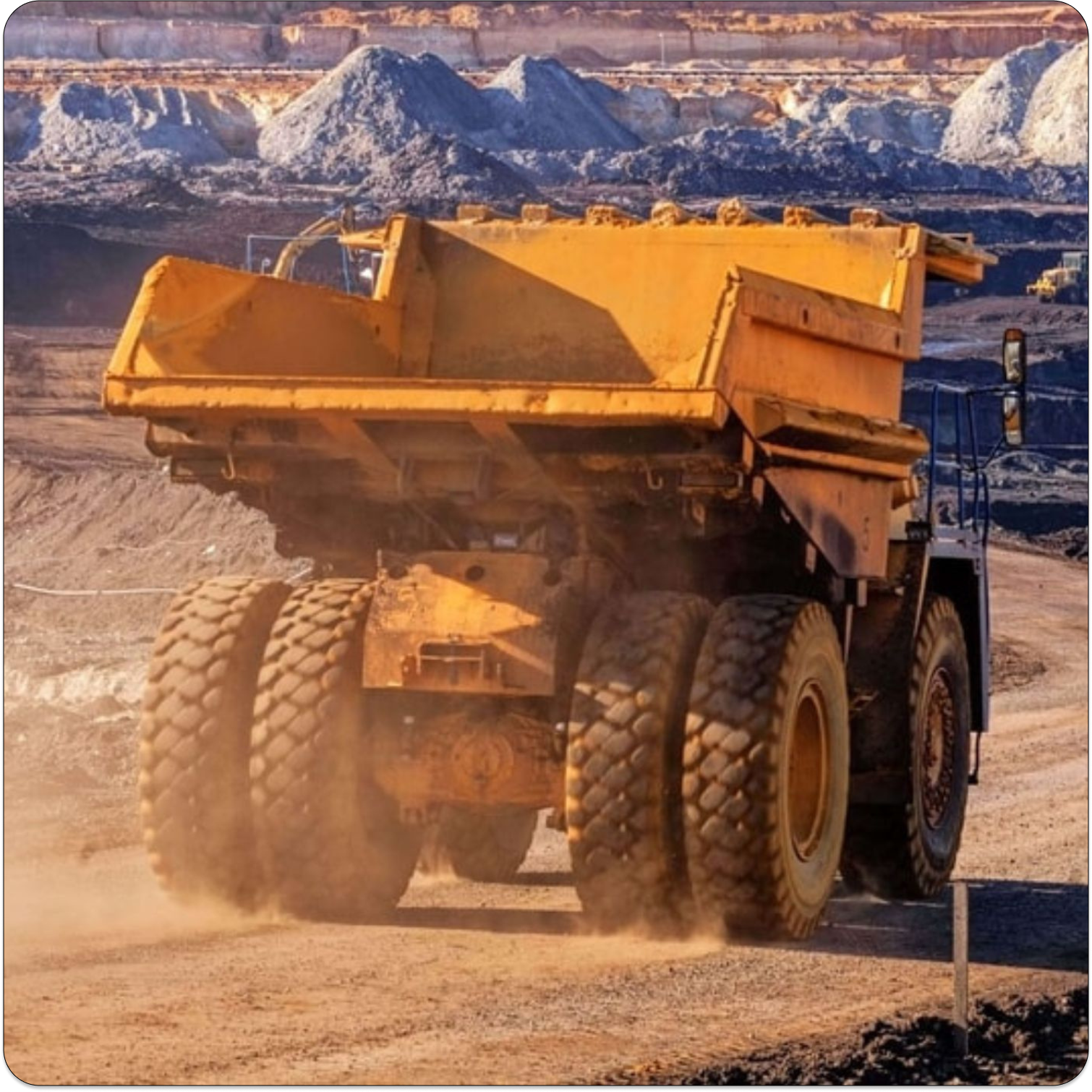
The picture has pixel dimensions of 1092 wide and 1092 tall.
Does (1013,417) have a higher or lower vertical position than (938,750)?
higher

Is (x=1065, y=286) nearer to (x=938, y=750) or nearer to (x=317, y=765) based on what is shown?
(x=938, y=750)

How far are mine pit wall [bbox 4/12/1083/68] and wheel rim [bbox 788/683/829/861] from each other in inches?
2977

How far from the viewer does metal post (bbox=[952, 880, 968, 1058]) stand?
9.46 m

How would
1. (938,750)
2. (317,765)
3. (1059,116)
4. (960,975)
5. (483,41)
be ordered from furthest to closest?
(483,41)
(1059,116)
(938,750)
(317,765)
(960,975)

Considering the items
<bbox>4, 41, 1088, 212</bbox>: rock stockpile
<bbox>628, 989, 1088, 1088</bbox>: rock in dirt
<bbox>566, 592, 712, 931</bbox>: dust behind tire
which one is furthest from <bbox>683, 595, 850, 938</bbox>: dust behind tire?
<bbox>4, 41, 1088, 212</bbox>: rock stockpile

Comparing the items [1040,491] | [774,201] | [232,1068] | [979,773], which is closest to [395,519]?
[232,1068]

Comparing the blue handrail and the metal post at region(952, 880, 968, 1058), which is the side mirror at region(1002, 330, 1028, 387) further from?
the metal post at region(952, 880, 968, 1058)

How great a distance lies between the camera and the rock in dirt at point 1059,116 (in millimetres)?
79250

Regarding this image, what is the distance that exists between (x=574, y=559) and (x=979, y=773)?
7107 mm

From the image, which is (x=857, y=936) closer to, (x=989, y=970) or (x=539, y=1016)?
(x=989, y=970)

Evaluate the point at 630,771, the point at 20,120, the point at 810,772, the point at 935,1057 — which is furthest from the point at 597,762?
the point at 20,120

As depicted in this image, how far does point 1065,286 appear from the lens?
57062 millimetres

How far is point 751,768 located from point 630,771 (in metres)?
0.47

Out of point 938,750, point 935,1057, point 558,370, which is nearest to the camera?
point 935,1057
